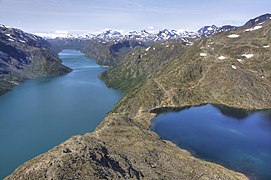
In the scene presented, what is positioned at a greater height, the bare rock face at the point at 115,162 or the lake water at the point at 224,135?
the bare rock face at the point at 115,162

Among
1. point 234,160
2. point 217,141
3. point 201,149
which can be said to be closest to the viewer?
point 234,160

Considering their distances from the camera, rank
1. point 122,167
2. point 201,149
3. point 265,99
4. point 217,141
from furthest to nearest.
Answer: point 265,99, point 217,141, point 201,149, point 122,167

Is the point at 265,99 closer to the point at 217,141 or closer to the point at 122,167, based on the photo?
the point at 217,141

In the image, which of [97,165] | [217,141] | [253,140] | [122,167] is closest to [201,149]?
[217,141]

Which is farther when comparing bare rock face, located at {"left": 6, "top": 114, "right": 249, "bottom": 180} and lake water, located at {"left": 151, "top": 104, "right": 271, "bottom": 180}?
lake water, located at {"left": 151, "top": 104, "right": 271, "bottom": 180}

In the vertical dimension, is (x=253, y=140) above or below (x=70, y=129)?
above

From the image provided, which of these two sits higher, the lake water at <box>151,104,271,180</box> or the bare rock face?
the bare rock face

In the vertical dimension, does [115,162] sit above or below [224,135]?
above

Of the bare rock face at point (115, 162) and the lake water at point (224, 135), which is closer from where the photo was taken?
the bare rock face at point (115, 162)
